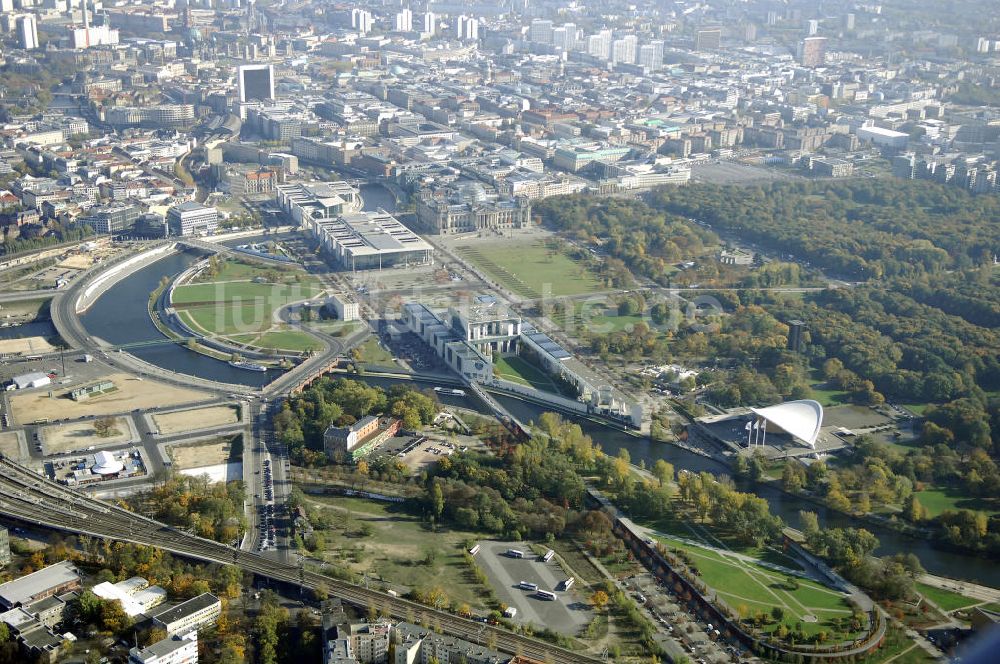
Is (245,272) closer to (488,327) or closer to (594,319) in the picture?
(488,327)

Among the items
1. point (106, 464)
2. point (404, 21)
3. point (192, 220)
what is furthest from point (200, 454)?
point (404, 21)

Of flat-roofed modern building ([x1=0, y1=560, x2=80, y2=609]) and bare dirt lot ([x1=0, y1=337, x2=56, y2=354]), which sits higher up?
bare dirt lot ([x1=0, y1=337, x2=56, y2=354])

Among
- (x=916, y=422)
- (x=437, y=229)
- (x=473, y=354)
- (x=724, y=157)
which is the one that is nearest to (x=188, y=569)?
(x=473, y=354)

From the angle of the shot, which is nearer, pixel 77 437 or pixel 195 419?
pixel 77 437

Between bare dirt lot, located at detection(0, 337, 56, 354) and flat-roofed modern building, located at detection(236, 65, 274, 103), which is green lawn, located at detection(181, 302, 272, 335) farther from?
flat-roofed modern building, located at detection(236, 65, 274, 103)

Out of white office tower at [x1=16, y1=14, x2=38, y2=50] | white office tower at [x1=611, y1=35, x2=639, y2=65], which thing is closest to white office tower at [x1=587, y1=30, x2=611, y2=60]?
white office tower at [x1=611, y1=35, x2=639, y2=65]
